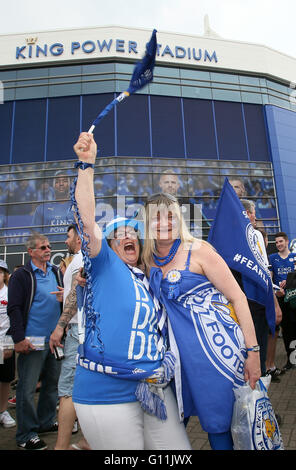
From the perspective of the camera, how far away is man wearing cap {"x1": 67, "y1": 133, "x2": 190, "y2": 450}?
1.41 meters

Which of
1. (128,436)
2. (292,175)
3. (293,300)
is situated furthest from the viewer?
(292,175)

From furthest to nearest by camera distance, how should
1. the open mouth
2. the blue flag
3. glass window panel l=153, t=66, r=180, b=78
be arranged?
glass window panel l=153, t=66, r=180, b=78 < the blue flag < the open mouth

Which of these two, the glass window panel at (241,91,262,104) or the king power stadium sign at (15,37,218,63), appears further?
the glass window panel at (241,91,262,104)

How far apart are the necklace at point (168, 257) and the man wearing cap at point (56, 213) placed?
15.0 metres

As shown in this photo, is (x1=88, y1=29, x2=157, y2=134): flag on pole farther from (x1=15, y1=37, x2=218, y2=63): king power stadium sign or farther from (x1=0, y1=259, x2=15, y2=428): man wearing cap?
(x1=15, y1=37, x2=218, y2=63): king power stadium sign

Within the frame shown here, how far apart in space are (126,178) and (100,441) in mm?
15891

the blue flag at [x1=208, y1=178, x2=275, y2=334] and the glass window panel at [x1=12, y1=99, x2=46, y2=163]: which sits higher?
the glass window panel at [x1=12, y1=99, x2=46, y2=163]

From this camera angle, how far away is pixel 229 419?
1.56 meters

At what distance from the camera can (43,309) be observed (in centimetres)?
339

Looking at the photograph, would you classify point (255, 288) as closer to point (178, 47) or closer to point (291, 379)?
point (291, 379)

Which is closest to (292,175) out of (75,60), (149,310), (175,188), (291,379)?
(175,188)

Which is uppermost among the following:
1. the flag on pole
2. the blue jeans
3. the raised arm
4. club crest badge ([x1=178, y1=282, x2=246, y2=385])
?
the flag on pole

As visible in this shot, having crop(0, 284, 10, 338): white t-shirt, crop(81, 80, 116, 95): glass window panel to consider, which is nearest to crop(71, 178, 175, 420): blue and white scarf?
crop(0, 284, 10, 338): white t-shirt

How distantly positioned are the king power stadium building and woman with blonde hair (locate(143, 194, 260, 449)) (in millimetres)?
14373
